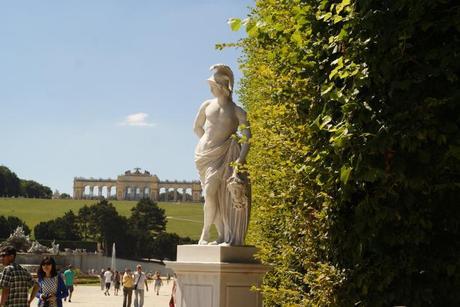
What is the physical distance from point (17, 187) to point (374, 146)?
14573 cm

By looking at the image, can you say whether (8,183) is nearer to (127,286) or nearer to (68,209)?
(68,209)

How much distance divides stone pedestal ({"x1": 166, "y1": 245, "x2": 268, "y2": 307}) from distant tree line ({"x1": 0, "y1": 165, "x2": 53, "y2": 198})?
138 meters

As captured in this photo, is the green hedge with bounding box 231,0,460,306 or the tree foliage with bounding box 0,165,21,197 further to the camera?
the tree foliage with bounding box 0,165,21,197

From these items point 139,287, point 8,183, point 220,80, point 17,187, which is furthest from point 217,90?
point 17,187

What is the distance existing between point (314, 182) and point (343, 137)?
5.37ft

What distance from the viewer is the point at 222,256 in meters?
8.97

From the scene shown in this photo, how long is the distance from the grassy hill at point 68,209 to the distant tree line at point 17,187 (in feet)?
59.6

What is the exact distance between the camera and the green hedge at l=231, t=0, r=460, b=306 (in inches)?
236

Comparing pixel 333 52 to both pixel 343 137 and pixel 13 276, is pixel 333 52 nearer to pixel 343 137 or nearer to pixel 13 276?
pixel 343 137

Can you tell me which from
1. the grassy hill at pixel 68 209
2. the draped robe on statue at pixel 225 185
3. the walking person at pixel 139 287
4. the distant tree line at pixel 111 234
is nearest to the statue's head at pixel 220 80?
the draped robe on statue at pixel 225 185

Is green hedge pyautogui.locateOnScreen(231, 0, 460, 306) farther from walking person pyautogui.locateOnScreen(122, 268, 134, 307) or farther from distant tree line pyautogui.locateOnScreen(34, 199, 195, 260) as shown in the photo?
distant tree line pyautogui.locateOnScreen(34, 199, 195, 260)

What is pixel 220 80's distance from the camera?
9789mm

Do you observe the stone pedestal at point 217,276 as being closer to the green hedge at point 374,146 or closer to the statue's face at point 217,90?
the green hedge at point 374,146

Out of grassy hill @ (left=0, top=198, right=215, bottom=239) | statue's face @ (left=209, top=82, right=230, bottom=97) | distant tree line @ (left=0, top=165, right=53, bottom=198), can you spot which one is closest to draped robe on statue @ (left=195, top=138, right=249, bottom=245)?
statue's face @ (left=209, top=82, right=230, bottom=97)
